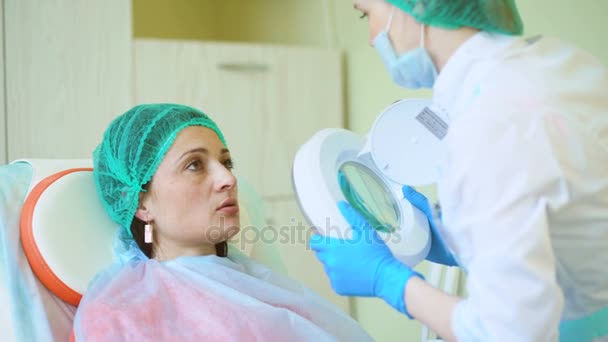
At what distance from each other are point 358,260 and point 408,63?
12.8 inches

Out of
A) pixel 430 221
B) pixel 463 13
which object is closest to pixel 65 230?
pixel 430 221

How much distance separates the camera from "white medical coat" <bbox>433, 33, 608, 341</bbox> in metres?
0.79

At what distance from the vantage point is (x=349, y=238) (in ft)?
3.39

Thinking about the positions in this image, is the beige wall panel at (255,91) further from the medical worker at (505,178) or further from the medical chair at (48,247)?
the medical worker at (505,178)

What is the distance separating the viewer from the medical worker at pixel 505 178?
31.1 inches

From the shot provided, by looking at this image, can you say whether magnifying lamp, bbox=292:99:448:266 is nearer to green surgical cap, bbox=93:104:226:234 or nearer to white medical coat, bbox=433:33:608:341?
white medical coat, bbox=433:33:608:341

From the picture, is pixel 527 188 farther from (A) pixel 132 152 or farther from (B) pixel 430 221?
(A) pixel 132 152

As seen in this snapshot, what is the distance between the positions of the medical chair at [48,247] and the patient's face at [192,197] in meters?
0.14

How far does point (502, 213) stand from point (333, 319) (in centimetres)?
72

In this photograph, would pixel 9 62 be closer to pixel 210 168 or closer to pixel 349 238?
pixel 210 168

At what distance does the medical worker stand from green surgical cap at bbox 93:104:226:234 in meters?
0.56

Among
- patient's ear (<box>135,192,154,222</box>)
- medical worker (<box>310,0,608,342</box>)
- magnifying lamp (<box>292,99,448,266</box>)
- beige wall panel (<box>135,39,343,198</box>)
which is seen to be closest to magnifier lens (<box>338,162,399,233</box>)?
magnifying lamp (<box>292,99,448,266</box>)

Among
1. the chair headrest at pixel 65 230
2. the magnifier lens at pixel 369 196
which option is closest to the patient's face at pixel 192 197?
the chair headrest at pixel 65 230

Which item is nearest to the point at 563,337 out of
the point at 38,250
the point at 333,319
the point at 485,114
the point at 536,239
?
the point at 536,239
